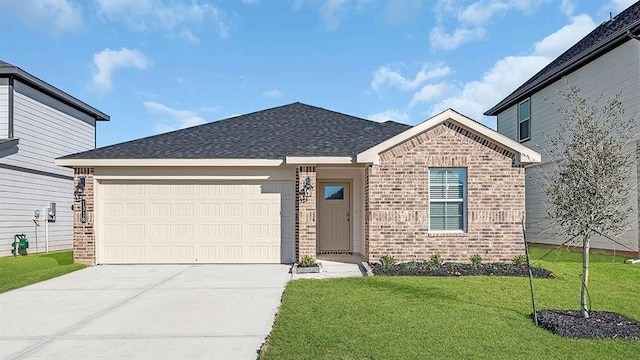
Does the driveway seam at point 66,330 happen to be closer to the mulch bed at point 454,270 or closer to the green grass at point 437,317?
the green grass at point 437,317

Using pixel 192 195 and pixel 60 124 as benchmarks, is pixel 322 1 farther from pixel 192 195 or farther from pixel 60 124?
pixel 60 124

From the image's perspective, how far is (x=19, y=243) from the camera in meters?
14.6

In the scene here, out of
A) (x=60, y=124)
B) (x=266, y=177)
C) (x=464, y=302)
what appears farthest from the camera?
(x=60, y=124)

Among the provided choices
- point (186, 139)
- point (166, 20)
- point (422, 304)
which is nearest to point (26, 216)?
point (186, 139)

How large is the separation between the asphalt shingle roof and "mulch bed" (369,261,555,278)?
10.6ft

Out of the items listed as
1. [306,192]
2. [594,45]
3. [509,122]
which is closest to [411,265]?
[306,192]

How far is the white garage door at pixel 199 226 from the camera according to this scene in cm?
1175

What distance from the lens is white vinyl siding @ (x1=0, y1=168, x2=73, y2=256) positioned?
14305 millimetres

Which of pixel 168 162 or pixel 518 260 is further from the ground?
pixel 168 162

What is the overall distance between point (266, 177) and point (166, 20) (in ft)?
22.9

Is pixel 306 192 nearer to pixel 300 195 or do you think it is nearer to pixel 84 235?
pixel 300 195

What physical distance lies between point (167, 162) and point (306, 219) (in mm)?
3951

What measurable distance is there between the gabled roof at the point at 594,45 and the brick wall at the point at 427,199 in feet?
17.2

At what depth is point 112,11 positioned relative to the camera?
46.0 ft
